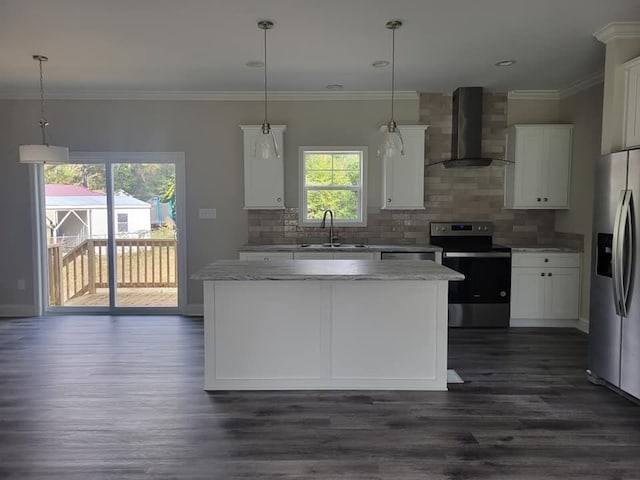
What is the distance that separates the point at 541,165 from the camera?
5082 millimetres

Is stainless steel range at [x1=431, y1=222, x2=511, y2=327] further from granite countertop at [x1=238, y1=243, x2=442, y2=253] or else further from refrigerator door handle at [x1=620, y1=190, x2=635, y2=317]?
refrigerator door handle at [x1=620, y1=190, x2=635, y2=317]

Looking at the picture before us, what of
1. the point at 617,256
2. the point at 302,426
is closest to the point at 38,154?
the point at 302,426

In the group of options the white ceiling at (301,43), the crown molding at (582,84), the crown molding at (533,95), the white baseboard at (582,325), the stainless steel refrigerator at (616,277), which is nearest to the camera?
the stainless steel refrigerator at (616,277)

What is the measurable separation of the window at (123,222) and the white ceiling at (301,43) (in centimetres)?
149

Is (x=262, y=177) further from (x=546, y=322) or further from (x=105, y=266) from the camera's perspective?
(x=546, y=322)

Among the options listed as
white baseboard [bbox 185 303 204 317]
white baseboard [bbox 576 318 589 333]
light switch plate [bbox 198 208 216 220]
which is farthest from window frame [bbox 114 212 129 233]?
white baseboard [bbox 576 318 589 333]

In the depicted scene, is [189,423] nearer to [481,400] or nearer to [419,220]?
[481,400]

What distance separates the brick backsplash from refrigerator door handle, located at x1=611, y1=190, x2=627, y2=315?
7.96 feet

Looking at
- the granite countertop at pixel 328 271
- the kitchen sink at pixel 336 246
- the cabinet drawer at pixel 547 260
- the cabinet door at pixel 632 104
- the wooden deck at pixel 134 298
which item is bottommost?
the wooden deck at pixel 134 298

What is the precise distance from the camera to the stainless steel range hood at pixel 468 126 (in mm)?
5062

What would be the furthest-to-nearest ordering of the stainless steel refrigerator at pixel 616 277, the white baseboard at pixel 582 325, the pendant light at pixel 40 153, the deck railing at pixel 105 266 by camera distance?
the deck railing at pixel 105 266, the white baseboard at pixel 582 325, the pendant light at pixel 40 153, the stainless steel refrigerator at pixel 616 277

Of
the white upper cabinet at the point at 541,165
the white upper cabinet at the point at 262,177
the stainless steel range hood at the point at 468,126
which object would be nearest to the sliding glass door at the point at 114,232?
the white upper cabinet at the point at 262,177

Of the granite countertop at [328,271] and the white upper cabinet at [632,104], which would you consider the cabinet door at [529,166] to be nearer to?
the white upper cabinet at [632,104]

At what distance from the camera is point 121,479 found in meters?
2.15
